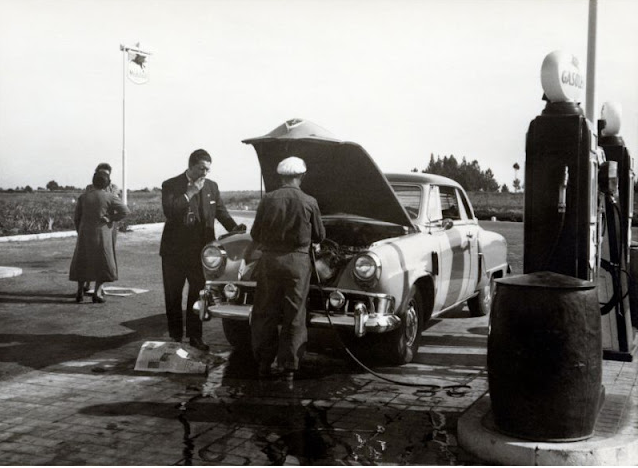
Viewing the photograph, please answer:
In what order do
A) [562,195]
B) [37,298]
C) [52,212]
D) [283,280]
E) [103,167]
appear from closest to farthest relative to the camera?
[562,195], [283,280], [103,167], [37,298], [52,212]

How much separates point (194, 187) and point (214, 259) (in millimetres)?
784

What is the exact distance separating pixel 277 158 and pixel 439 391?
303 centimetres

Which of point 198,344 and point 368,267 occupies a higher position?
point 368,267

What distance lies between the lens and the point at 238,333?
7.45m

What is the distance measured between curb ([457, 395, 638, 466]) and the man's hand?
3.83m

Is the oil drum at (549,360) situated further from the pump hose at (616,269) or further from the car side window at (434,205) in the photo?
the car side window at (434,205)

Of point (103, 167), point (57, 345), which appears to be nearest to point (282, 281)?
point (57, 345)

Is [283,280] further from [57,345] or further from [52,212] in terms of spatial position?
[52,212]

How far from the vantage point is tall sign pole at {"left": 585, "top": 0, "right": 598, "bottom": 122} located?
7.57 metres

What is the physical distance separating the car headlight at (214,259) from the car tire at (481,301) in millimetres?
3915

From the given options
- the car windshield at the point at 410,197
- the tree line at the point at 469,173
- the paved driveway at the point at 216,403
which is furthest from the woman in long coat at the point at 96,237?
the tree line at the point at 469,173

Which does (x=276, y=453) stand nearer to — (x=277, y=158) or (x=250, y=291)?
(x=250, y=291)

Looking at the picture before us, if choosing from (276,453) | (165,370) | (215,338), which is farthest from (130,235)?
(276,453)

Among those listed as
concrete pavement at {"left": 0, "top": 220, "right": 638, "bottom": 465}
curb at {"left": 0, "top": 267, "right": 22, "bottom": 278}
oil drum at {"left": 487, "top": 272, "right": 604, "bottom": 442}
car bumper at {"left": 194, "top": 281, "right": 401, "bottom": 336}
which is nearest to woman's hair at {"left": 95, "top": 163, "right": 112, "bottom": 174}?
concrete pavement at {"left": 0, "top": 220, "right": 638, "bottom": 465}
